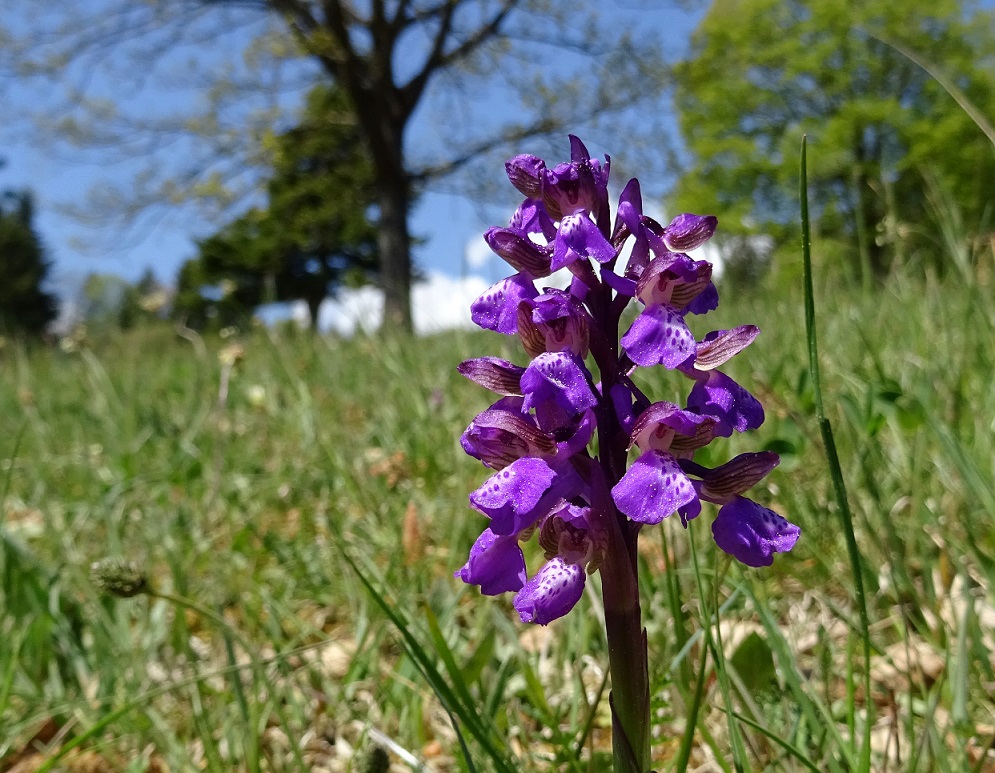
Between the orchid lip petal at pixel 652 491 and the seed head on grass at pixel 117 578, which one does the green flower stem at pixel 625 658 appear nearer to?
the orchid lip petal at pixel 652 491

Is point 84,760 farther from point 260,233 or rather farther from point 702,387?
point 260,233

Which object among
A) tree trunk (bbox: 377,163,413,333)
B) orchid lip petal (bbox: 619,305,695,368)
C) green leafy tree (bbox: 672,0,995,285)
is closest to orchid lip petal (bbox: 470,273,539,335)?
orchid lip petal (bbox: 619,305,695,368)

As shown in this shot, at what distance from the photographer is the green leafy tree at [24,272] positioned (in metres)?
51.8

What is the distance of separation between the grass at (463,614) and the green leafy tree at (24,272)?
54.8 m

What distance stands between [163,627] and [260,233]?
5236 cm

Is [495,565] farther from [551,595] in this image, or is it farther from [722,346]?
[722,346]

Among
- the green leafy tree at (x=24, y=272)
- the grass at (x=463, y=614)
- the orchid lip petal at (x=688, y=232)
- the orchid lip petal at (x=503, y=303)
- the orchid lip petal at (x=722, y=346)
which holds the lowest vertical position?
the grass at (x=463, y=614)

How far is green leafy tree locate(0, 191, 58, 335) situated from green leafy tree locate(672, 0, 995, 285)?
135ft

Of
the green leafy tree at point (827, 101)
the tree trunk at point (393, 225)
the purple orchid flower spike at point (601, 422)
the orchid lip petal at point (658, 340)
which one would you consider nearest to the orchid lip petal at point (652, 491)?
the purple orchid flower spike at point (601, 422)

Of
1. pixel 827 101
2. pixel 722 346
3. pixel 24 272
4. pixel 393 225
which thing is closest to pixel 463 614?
pixel 722 346

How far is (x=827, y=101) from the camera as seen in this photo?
31922 millimetres

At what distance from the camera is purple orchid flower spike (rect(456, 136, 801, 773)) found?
2.66ft

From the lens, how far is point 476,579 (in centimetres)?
86

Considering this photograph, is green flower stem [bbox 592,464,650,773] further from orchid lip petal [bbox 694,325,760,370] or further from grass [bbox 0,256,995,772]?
orchid lip petal [bbox 694,325,760,370]
